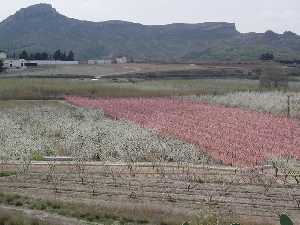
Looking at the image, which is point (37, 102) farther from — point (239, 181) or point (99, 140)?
point (239, 181)

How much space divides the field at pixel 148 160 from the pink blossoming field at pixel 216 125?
56 millimetres

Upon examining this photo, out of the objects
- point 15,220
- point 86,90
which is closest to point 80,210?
point 15,220

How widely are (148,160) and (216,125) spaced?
11.1m

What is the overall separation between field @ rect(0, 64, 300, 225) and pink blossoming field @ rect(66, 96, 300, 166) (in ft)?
0.18

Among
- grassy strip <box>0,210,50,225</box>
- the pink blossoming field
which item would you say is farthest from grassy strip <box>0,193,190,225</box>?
the pink blossoming field

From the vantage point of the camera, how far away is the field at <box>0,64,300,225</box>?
1616cm

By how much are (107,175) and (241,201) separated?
5187 millimetres

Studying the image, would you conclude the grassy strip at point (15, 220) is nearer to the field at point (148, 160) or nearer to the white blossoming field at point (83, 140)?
the field at point (148, 160)

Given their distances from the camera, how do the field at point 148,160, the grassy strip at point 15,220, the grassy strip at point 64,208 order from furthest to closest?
1. the field at point 148,160
2. the grassy strip at point 64,208
3. the grassy strip at point 15,220

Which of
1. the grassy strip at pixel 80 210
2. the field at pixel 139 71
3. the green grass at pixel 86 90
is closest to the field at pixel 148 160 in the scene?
the grassy strip at pixel 80 210

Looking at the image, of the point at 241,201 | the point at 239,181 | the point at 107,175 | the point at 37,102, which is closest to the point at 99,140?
the point at 107,175

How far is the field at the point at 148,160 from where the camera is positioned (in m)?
16.2

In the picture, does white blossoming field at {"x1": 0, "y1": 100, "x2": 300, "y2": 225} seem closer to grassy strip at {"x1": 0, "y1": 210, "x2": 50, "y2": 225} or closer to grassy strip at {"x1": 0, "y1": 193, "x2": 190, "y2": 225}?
grassy strip at {"x1": 0, "y1": 193, "x2": 190, "y2": 225}

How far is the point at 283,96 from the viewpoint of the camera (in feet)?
170
